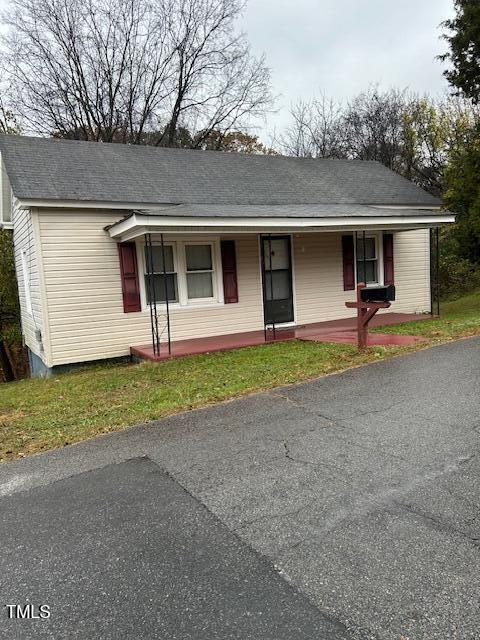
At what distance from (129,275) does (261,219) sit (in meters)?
2.94

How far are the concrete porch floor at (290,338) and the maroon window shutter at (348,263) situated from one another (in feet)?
3.25

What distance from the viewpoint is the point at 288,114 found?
2828 cm

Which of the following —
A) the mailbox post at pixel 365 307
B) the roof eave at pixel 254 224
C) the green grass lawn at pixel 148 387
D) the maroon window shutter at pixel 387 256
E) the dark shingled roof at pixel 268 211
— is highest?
the dark shingled roof at pixel 268 211

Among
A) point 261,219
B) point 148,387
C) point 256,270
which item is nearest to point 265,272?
point 256,270

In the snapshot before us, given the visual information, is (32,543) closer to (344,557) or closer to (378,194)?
(344,557)

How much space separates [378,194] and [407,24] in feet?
38.4

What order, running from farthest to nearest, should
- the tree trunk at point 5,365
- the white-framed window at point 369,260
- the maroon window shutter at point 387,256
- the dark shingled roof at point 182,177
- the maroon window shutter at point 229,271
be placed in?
the tree trunk at point 5,365
the maroon window shutter at point 387,256
the white-framed window at point 369,260
the maroon window shutter at point 229,271
the dark shingled roof at point 182,177

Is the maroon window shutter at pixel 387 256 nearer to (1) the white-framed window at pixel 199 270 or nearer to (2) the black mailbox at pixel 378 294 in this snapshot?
(2) the black mailbox at pixel 378 294

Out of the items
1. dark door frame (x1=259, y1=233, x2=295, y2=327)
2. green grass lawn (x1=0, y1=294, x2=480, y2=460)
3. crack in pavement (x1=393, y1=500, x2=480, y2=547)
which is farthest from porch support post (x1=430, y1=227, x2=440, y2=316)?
crack in pavement (x1=393, y1=500, x2=480, y2=547)

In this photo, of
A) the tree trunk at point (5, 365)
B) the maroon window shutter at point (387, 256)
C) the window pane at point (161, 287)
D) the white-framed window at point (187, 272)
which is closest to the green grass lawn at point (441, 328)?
the maroon window shutter at point (387, 256)

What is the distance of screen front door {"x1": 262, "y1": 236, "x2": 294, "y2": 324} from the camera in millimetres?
10969

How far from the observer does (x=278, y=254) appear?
36.4ft

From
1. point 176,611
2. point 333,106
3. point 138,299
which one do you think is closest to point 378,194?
point 138,299

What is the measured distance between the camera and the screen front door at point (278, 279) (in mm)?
10969
